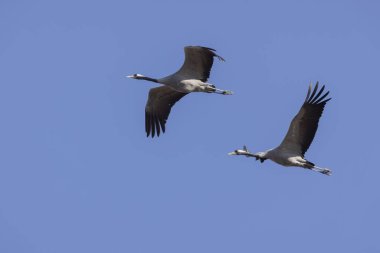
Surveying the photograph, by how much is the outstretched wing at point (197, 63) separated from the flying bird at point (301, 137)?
2.96 metres

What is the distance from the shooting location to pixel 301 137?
23.8m

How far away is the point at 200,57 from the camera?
81.8 feet

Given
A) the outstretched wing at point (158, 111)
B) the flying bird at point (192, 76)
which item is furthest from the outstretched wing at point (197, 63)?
the outstretched wing at point (158, 111)

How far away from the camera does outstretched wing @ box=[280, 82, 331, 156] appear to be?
76.5ft

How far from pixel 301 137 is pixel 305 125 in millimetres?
424

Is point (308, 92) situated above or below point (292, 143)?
above

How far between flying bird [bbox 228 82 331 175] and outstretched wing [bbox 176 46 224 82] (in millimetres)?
2958

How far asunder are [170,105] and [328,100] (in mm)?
6163

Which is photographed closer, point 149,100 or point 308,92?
point 308,92

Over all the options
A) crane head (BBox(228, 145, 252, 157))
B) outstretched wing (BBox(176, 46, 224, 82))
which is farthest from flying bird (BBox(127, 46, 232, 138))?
crane head (BBox(228, 145, 252, 157))

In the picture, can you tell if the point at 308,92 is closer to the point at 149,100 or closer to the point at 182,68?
the point at 182,68

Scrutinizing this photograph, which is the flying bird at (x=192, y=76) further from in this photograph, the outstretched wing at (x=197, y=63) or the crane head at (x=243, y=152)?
the crane head at (x=243, y=152)

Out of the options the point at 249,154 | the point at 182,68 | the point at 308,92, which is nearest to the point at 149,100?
the point at 182,68

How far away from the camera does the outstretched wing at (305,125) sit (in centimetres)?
2331
